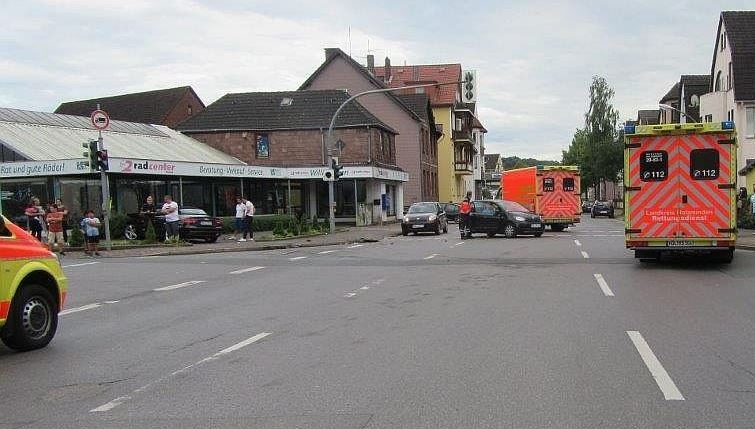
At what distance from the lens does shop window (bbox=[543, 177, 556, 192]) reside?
33094 mm

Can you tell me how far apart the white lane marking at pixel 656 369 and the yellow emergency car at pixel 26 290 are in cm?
634

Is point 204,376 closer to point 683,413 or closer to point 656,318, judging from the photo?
point 683,413

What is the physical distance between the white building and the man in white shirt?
30756mm

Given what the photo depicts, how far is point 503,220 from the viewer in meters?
28.4

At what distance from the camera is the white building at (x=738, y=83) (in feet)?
139

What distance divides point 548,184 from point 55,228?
2102cm

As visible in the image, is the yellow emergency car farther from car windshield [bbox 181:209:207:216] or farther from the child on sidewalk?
car windshield [bbox 181:209:207:216]

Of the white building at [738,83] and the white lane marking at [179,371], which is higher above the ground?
the white building at [738,83]

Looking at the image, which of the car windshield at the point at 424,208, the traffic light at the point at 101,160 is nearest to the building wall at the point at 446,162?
the car windshield at the point at 424,208

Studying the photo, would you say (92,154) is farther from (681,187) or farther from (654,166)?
(681,187)

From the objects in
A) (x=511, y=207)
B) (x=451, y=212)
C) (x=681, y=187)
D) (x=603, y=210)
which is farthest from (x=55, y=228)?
(x=603, y=210)

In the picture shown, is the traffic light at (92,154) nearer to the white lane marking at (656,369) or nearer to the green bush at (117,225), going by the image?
the green bush at (117,225)

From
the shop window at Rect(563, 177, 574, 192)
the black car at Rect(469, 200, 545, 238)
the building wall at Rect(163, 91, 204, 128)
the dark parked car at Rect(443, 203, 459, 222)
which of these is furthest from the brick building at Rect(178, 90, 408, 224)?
the building wall at Rect(163, 91, 204, 128)

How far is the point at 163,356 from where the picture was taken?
7387mm
